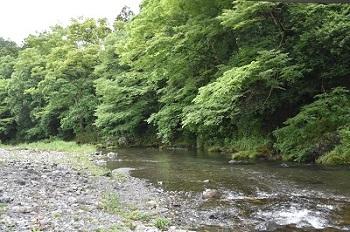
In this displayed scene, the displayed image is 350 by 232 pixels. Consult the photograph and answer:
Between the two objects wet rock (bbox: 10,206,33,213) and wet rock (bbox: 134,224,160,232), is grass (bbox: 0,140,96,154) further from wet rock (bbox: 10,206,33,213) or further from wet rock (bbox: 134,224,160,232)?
wet rock (bbox: 134,224,160,232)

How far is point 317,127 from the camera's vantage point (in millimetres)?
16906

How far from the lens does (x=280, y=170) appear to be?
1499 centimetres

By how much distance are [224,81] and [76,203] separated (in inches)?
409

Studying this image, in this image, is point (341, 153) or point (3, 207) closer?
point (3, 207)

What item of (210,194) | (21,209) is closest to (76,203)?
(21,209)

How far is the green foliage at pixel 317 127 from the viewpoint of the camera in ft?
54.2

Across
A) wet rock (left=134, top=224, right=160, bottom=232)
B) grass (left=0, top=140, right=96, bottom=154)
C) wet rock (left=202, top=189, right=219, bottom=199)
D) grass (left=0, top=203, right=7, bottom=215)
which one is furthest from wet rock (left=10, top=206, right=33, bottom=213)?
grass (left=0, top=140, right=96, bottom=154)

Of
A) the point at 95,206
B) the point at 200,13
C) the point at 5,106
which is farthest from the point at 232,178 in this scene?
the point at 5,106

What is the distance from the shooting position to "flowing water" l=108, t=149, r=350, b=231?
8.27 meters

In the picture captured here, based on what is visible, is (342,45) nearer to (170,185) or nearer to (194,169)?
(194,169)

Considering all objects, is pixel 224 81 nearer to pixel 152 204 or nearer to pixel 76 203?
pixel 152 204

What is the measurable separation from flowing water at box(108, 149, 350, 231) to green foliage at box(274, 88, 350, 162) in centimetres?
109

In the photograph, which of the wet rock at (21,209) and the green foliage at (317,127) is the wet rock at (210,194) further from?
the green foliage at (317,127)

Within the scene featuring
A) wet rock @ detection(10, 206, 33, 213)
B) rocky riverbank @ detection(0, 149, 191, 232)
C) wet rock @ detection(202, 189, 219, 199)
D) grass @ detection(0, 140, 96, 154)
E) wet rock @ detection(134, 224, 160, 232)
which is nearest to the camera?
rocky riverbank @ detection(0, 149, 191, 232)
